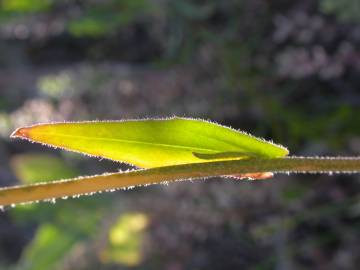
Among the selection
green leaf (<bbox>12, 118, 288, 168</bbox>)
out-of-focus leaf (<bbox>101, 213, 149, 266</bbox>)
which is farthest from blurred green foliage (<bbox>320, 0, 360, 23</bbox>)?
green leaf (<bbox>12, 118, 288, 168</bbox>)

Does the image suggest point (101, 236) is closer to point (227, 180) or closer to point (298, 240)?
point (227, 180)

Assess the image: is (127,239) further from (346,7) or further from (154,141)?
(154,141)

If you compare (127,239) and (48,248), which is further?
(127,239)

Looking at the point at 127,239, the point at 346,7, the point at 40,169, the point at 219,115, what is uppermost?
the point at 346,7

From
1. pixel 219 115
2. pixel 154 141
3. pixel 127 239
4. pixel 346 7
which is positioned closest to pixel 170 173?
pixel 154 141

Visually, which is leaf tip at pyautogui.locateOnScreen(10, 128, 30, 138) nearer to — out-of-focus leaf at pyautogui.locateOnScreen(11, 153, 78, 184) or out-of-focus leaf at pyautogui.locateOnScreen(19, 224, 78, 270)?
out-of-focus leaf at pyautogui.locateOnScreen(19, 224, 78, 270)

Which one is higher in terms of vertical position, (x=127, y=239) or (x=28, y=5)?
(x=28, y=5)
